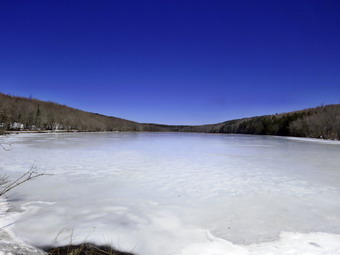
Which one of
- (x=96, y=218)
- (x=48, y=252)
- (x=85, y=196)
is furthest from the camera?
(x=85, y=196)

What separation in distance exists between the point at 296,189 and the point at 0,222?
18.1 ft

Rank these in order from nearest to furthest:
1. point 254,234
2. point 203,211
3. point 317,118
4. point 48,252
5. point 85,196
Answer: point 48,252
point 254,234
point 203,211
point 85,196
point 317,118

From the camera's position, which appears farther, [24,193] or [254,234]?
[24,193]

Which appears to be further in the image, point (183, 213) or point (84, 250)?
point (183, 213)

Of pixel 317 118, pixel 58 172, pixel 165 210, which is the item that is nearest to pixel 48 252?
pixel 165 210

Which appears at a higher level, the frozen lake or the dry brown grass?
the frozen lake

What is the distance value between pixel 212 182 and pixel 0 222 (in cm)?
429

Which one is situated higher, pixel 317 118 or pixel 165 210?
pixel 317 118

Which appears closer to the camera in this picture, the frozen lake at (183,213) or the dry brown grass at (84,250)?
the dry brown grass at (84,250)

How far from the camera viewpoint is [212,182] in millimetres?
5910

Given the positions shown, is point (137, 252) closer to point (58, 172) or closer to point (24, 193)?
point (24, 193)

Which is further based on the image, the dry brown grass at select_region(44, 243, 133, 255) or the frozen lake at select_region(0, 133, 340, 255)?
the frozen lake at select_region(0, 133, 340, 255)

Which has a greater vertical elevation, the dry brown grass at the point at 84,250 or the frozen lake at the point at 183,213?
the frozen lake at the point at 183,213

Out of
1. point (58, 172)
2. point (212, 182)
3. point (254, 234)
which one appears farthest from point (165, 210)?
point (58, 172)
